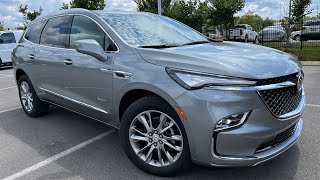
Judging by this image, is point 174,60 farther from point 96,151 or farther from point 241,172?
point 96,151

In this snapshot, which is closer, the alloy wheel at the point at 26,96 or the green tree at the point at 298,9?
the alloy wheel at the point at 26,96

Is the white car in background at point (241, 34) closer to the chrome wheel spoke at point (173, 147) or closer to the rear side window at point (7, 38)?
the rear side window at point (7, 38)

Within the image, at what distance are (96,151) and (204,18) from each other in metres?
15.7

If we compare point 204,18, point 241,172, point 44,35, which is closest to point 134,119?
point 241,172

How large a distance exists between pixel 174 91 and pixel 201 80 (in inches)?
11.0

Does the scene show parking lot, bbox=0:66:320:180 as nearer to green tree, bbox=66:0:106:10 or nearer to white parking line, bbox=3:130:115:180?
white parking line, bbox=3:130:115:180

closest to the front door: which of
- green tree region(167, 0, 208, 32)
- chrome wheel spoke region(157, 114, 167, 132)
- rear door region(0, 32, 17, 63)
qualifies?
chrome wheel spoke region(157, 114, 167, 132)

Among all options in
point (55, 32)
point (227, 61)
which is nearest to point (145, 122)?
point (227, 61)

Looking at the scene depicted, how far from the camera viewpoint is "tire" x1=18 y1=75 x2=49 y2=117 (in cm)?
548

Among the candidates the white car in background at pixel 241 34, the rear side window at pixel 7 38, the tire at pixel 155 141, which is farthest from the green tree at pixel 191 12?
the tire at pixel 155 141

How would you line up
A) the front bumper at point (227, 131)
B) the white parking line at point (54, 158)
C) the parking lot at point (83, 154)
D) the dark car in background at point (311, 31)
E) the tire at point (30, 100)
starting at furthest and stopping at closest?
the dark car in background at point (311, 31) → the tire at point (30, 100) → the white parking line at point (54, 158) → the parking lot at point (83, 154) → the front bumper at point (227, 131)

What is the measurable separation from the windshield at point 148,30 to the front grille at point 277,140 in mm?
1551

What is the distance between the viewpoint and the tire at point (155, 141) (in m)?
3.04

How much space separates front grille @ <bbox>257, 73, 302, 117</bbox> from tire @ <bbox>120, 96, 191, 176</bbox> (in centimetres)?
81
